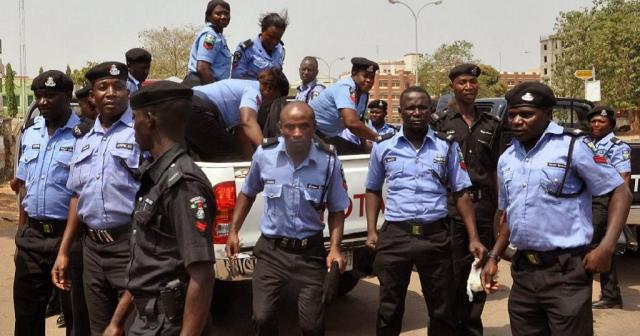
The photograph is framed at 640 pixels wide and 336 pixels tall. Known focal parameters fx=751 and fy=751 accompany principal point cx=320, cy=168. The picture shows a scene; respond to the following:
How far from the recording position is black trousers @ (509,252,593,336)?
3506 mm

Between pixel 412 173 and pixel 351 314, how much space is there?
6.71 ft

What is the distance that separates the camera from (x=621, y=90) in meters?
39.8

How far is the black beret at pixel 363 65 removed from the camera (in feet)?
18.4

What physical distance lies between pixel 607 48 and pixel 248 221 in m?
38.0

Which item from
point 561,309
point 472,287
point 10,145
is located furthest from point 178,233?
point 10,145

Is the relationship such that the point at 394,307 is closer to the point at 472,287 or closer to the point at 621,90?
the point at 472,287

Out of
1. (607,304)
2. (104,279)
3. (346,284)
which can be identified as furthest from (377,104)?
(104,279)

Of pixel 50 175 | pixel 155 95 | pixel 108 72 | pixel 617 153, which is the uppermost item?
pixel 108 72

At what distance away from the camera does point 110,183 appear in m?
3.86

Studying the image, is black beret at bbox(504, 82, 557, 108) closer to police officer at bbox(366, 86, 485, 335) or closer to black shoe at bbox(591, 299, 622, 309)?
police officer at bbox(366, 86, 485, 335)

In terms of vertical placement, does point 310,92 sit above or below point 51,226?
above

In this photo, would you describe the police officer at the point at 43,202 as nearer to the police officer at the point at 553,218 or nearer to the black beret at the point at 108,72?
the black beret at the point at 108,72

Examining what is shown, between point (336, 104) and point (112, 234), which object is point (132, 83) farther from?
Answer: point (112, 234)

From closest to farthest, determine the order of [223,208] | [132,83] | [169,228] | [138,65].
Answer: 1. [169,228]
2. [223,208]
3. [132,83]
4. [138,65]
